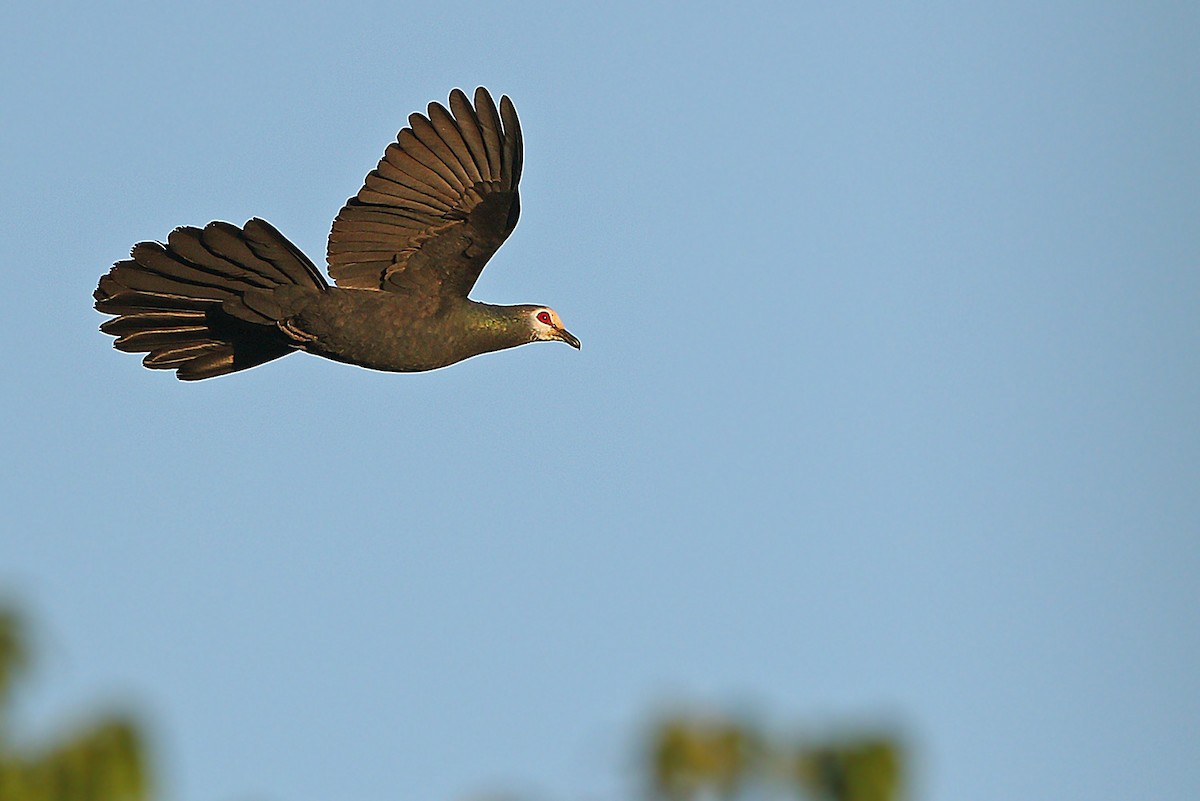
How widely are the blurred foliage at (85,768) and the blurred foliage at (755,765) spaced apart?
16.0ft

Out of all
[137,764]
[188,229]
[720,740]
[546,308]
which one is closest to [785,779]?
[720,740]

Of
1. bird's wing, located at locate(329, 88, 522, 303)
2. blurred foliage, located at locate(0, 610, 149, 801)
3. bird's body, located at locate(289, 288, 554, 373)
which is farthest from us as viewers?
blurred foliage, located at locate(0, 610, 149, 801)

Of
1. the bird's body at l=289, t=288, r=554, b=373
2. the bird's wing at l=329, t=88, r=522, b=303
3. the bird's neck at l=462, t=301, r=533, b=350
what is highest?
the bird's wing at l=329, t=88, r=522, b=303

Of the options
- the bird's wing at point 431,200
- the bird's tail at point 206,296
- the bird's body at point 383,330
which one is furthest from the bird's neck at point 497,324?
the bird's tail at point 206,296

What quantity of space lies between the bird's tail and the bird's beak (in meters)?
1.41

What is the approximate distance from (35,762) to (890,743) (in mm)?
7555

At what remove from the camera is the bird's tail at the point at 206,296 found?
31.4ft

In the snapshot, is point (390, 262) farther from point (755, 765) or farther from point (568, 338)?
point (755, 765)

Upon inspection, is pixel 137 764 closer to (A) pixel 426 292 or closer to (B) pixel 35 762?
(B) pixel 35 762

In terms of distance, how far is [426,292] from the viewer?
32.2 feet

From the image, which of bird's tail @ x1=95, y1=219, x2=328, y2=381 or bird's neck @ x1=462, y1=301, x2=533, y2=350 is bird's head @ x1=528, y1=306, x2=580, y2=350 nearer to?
bird's neck @ x1=462, y1=301, x2=533, y2=350

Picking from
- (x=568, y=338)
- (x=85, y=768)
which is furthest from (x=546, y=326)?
(x=85, y=768)

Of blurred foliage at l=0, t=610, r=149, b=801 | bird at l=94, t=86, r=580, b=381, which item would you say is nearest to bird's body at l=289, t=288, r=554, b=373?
bird at l=94, t=86, r=580, b=381

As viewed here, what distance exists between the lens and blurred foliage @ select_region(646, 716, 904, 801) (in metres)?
18.4
